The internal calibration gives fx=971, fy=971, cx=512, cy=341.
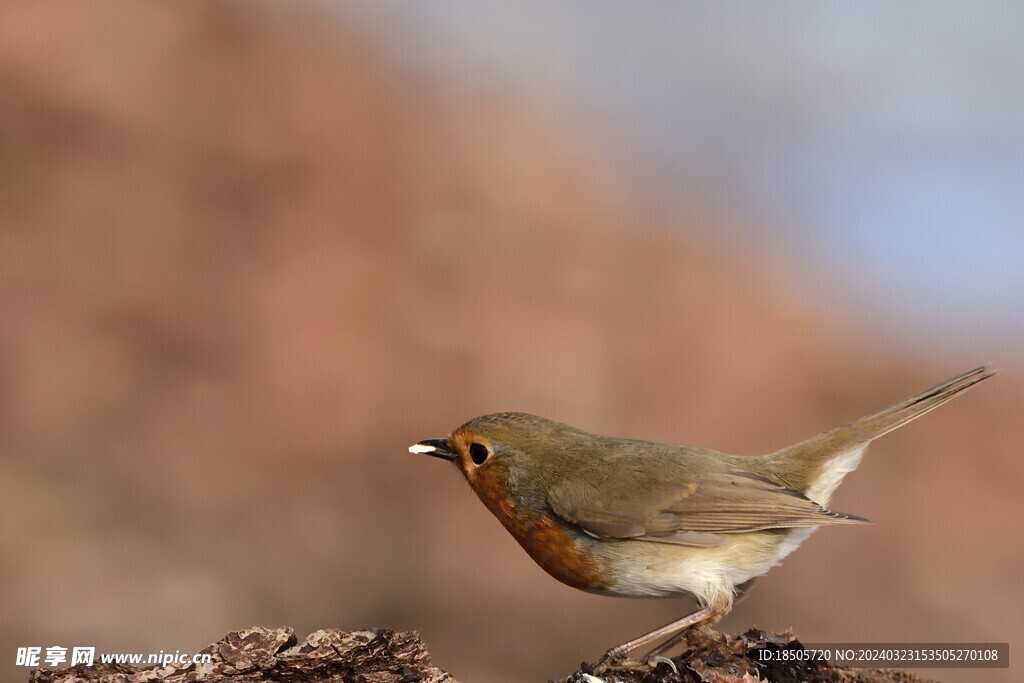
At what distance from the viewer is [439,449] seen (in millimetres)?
3371

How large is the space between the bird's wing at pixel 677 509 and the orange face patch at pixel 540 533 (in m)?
0.07

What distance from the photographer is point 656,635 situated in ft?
9.70

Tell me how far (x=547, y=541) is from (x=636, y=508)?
324 mm

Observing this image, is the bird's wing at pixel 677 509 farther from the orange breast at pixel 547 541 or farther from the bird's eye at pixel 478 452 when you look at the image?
the bird's eye at pixel 478 452

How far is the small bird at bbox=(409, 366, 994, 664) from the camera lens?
10.4 ft

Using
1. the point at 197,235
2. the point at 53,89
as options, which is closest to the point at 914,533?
the point at 197,235

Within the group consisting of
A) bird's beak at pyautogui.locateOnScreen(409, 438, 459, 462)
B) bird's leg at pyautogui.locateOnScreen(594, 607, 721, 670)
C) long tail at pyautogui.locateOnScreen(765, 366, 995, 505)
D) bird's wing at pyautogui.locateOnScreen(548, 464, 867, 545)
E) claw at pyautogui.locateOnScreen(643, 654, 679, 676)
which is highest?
bird's beak at pyautogui.locateOnScreen(409, 438, 459, 462)

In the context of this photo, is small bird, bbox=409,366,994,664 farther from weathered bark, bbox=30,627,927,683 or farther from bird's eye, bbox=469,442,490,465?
weathered bark, bbox=30,627,927,683

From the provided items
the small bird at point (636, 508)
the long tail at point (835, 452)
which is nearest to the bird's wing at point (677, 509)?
the small bird at point (636, 508)

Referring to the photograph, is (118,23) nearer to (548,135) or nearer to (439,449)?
(548,135)

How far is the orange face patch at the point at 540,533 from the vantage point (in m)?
3.16

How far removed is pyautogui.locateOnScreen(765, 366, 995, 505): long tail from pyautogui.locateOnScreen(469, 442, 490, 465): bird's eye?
1.09 m

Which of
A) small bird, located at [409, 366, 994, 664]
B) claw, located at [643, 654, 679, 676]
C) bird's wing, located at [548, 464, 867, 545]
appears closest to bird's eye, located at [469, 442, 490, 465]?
small bird, located at [409, 366, 994, 664]

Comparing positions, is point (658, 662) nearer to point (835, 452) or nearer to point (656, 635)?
point (656, 635)
